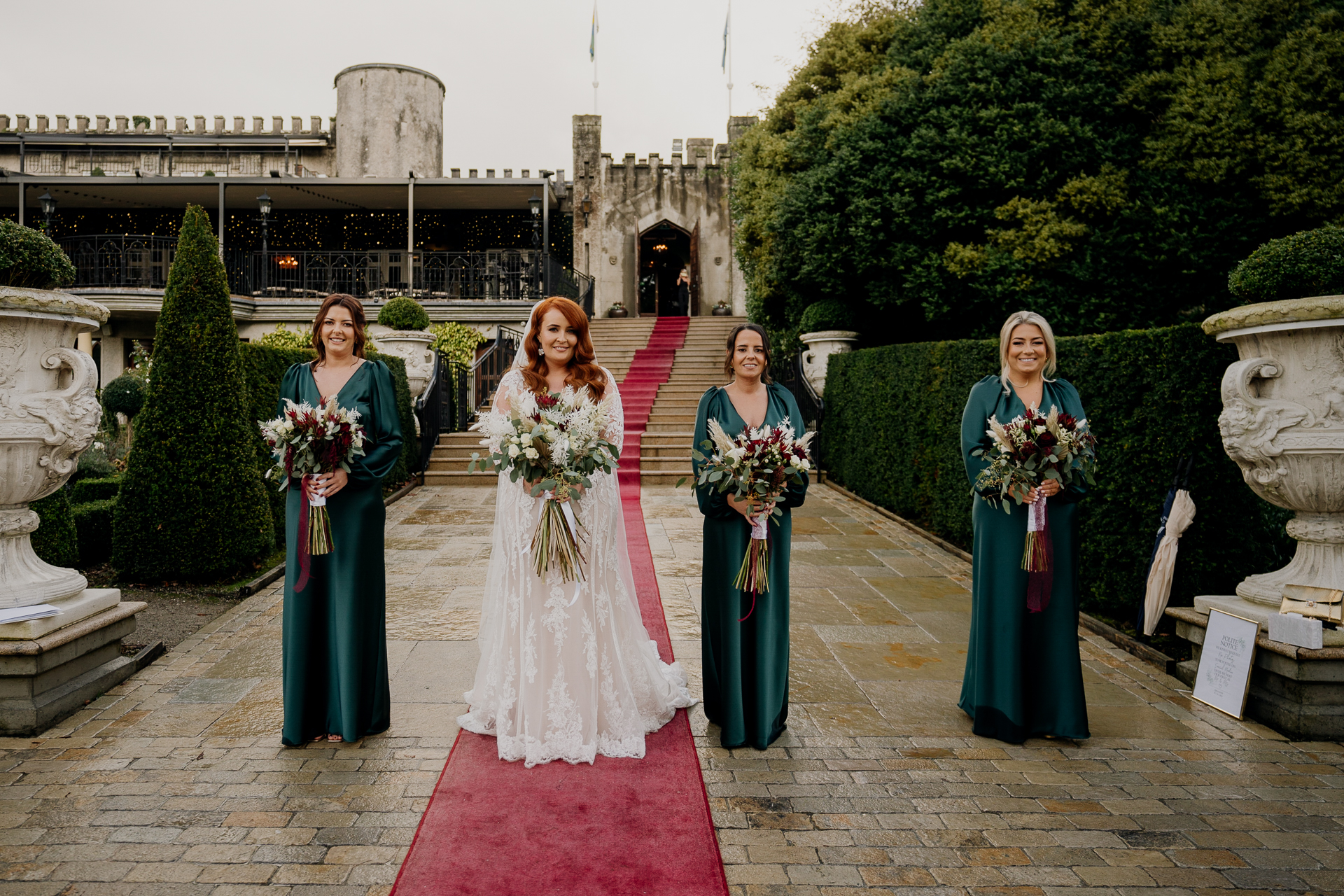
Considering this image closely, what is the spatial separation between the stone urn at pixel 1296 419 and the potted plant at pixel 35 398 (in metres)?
5.88

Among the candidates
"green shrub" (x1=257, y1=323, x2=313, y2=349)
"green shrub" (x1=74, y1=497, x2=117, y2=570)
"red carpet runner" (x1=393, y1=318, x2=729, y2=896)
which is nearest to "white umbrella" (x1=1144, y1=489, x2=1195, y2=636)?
"red carpet runner" (x1=393, y1=318, x2=729, y2=896)

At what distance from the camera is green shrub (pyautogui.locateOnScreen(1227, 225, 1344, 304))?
385 centimetres

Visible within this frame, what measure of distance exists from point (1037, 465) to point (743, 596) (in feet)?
4.85

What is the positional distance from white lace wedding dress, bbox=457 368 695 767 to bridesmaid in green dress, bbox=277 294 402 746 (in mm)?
508

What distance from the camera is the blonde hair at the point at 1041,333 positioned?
384 cm

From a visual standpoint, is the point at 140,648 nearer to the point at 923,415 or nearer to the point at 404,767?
the point at 404,767

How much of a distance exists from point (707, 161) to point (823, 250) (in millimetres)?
13784

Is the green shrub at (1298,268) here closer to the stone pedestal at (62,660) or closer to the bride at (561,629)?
the bride at (561,629)

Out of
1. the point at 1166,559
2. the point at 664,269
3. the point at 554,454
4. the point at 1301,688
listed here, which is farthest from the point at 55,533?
the point at 664,269

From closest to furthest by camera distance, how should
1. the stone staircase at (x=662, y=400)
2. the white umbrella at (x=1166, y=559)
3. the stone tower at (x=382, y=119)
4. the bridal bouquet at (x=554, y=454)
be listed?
1. the bridal bouquet at (x=554, y=454)
2. the white umbrella at (x=1166, y=559)
3. the stone staircase at (x=662, y=400)
4. the stone tower at (x=382, y=119)

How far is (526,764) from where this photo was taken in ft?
11.3

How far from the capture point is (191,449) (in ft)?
20.1

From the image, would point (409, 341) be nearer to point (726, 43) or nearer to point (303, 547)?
point (303, 547)

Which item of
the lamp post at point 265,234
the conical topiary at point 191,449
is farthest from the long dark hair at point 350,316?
the lamp post at point 265,234
